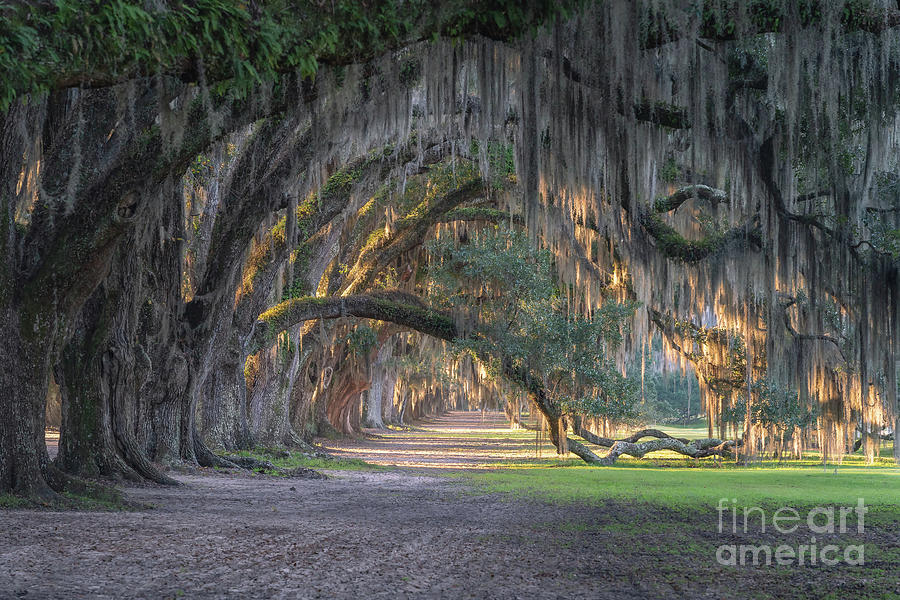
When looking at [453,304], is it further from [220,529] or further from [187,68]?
[187,68]

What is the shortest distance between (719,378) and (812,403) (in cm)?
250

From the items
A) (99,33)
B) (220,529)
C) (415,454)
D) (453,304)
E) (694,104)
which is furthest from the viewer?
(415,454)

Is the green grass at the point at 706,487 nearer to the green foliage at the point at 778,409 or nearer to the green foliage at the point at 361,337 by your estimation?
the green foliage at the point at 778,409

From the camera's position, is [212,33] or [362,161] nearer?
[212,33]

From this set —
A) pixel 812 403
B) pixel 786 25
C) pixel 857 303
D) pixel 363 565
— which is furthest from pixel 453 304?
pixel 363 565

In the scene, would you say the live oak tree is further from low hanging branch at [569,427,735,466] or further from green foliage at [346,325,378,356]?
green foliage at [346,325,378,356]

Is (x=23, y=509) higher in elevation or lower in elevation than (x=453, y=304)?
lower

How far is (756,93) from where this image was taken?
33.7ft

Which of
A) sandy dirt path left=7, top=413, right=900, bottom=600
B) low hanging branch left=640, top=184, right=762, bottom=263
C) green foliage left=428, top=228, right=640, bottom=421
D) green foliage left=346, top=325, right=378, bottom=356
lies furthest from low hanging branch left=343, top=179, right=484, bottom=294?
sandy dirt path left=7, top=413, right=900, bottom=600

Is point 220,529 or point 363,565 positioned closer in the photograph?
point 363,565

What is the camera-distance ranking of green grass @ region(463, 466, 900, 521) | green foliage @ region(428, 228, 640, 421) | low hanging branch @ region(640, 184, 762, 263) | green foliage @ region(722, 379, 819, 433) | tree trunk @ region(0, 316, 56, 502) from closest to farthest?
tree trunk @ region(0, 316, 56, 502)
green grass @ region(463, 466, 900, 521)
low hanging branch @ region(640, 184, 762, 263)
green foliage @ region(722, 379, 819, 433)
green foliage @ region(428, 228, 640, 421)

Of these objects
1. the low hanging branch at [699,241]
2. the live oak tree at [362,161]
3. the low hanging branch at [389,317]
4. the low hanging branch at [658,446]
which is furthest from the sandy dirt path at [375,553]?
the low hanging branch at [658,446]

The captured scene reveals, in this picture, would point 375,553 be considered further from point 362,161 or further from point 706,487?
point 362,161

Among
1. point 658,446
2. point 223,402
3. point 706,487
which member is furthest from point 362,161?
point 658,446
